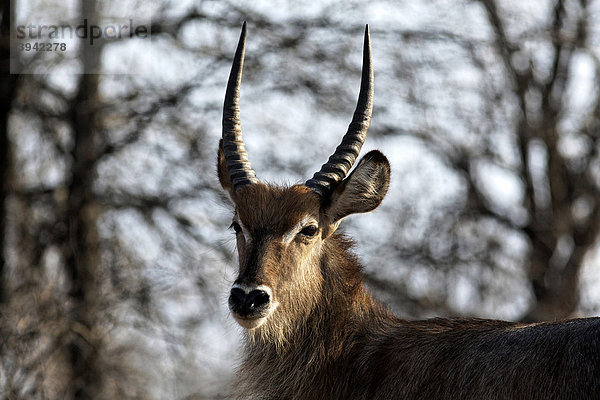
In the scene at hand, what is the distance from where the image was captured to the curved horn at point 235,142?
8352 millimetres

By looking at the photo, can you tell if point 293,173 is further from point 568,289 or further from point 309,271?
point 309,271

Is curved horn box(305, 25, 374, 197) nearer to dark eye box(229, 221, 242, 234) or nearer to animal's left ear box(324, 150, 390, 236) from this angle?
animal's left ear box(324, 150, 390, 236)

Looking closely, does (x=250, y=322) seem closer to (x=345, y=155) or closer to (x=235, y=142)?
(x=345, y=155)

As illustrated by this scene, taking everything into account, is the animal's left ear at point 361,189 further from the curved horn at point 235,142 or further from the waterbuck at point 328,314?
the curved horn at point 235,142

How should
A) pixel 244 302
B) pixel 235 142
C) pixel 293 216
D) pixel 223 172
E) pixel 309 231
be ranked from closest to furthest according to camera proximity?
pixel 244 302
pixel 293 216
pixel 309 231
pixel 235 142
pixel 223 172

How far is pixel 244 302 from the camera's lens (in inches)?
283

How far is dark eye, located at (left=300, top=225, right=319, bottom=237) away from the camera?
786 cm

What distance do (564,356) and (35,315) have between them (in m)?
6.90

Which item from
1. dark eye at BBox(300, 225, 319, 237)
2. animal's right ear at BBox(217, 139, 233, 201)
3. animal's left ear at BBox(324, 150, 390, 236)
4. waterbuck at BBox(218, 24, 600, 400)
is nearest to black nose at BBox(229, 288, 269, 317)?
waterbuck at BBox(218, 24, 600, 400)

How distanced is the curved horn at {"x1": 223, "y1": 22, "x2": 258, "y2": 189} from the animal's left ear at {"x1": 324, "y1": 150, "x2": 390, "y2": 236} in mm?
717

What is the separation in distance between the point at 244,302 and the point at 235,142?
1763 millimetres

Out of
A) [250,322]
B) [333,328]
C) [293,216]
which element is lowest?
[333,328]

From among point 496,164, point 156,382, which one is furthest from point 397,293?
point 156,382

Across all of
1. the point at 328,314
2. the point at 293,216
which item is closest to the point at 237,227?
the point at 293,216
